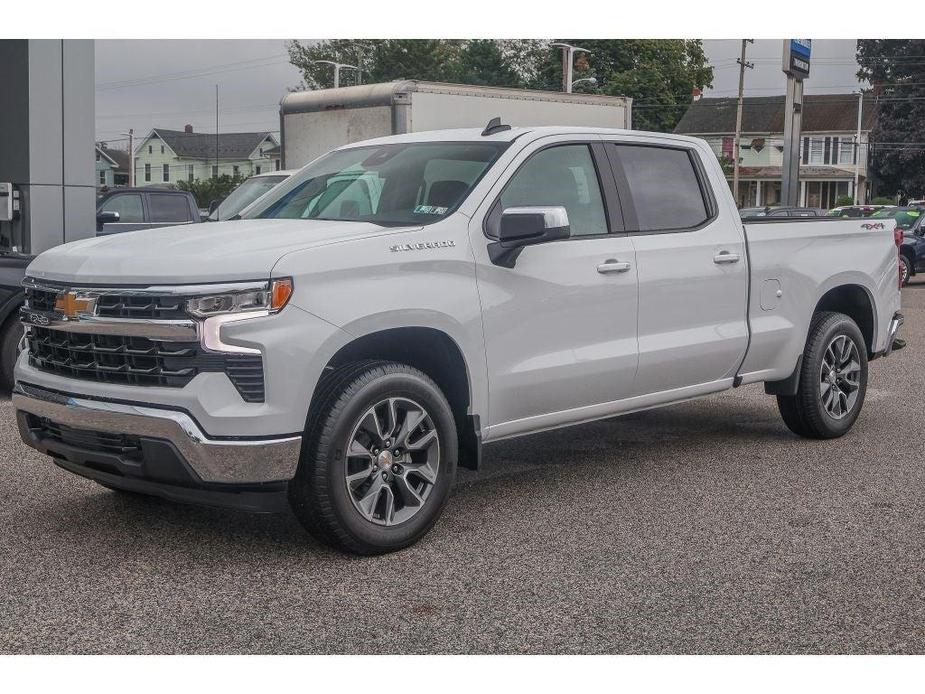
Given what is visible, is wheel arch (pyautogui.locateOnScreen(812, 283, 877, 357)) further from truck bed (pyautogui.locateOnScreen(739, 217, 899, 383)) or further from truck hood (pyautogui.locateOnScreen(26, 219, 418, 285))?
truck hood (pyautogui.locateOnScreen(26, 219, 418, 285))

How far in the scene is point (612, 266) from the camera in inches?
246

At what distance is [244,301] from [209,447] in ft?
1.94

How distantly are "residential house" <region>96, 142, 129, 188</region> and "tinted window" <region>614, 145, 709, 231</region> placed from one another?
106 m

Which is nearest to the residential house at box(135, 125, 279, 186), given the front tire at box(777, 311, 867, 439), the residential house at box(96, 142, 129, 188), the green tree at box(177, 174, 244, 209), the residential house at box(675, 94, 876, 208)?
the residential house at box(96, 142, 129, 188)

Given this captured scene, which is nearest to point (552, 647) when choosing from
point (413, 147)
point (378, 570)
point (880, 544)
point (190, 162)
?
point (378, 570)

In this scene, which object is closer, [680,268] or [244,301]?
[244,301]

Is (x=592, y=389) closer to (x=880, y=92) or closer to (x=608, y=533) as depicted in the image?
(x=608, y=533)

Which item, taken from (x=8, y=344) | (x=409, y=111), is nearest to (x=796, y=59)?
(x=409, y=111)

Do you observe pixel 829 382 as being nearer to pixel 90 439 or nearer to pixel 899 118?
pixel 90 439

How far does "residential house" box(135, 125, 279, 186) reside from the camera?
381 feet

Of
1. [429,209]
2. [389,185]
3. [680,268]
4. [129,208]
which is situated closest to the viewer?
[429,209]

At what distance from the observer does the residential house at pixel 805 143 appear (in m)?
84.1

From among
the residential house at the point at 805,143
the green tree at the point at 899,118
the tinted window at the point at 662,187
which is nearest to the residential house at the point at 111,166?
the residential house at the point at 805,143

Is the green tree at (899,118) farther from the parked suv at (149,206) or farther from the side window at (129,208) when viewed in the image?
the side window at (129,208)
